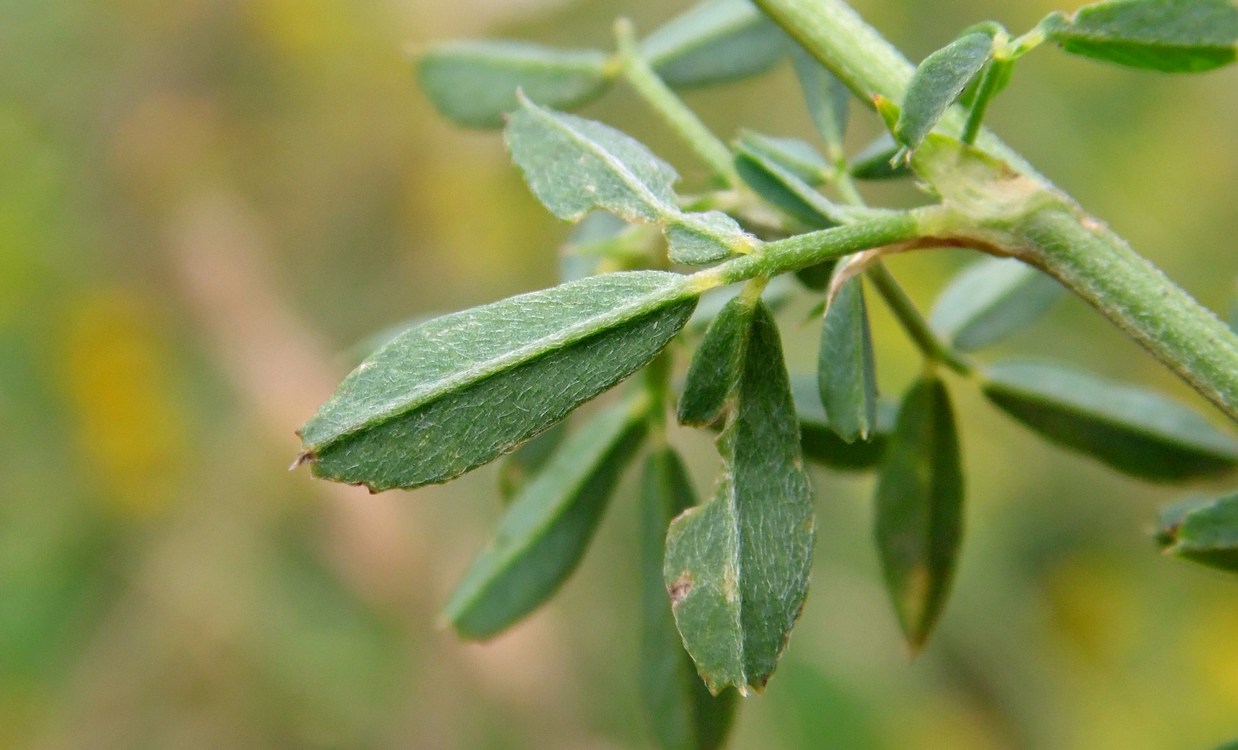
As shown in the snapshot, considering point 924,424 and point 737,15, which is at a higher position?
point 737,15

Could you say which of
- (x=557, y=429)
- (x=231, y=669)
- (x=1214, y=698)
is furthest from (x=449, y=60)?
(x=1214, y=698)

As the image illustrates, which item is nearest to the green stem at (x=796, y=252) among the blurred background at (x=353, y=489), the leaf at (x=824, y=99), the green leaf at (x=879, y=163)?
the green leaf at (x=879, y=163)

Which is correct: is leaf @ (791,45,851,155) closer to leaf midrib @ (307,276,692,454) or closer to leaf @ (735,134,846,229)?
leaf @ (735,134,846,229)

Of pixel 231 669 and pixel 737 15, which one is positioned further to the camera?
pixel 231 669

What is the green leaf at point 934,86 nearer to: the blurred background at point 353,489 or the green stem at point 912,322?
the green stem at point 912,322

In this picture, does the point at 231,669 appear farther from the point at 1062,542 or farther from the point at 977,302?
the point at 977,302

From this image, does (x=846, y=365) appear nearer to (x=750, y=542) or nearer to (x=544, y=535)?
(x=750, y=542)
